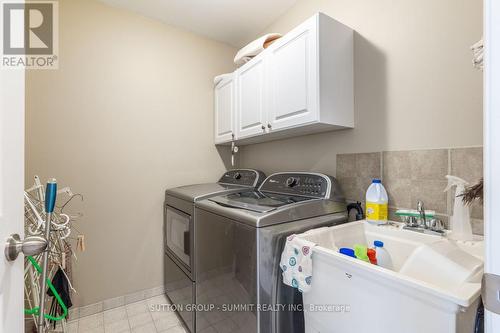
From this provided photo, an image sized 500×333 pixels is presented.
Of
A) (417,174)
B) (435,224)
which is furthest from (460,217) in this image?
(417,174)

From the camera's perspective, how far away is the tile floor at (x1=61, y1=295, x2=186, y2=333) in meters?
1.74

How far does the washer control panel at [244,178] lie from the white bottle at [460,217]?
1.37 meters

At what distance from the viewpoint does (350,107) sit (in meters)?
1.52

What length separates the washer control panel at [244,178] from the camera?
7.03ft

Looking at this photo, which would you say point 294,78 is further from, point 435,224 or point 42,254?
point 42,254

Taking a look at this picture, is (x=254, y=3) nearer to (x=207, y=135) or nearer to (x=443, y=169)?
(x=207, y=135)

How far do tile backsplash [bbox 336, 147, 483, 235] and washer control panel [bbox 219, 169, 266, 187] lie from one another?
0.82m

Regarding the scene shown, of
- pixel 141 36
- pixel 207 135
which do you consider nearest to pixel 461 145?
pixel 207 135

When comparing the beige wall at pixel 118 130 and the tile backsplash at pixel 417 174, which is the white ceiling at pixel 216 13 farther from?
the tile backsplash at pixel 417 174

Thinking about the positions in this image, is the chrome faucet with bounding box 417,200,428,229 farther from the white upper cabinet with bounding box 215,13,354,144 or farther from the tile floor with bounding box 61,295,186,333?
the tile floor with bounding box 61,295,186,333

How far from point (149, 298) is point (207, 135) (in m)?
1.68

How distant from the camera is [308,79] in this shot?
4.65ft

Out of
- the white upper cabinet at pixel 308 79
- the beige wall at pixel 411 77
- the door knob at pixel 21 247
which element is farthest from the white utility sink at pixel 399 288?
the door knob at pixel 21 247

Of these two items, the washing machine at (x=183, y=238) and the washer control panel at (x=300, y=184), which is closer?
the washer control panel at (x=300, y=184)
